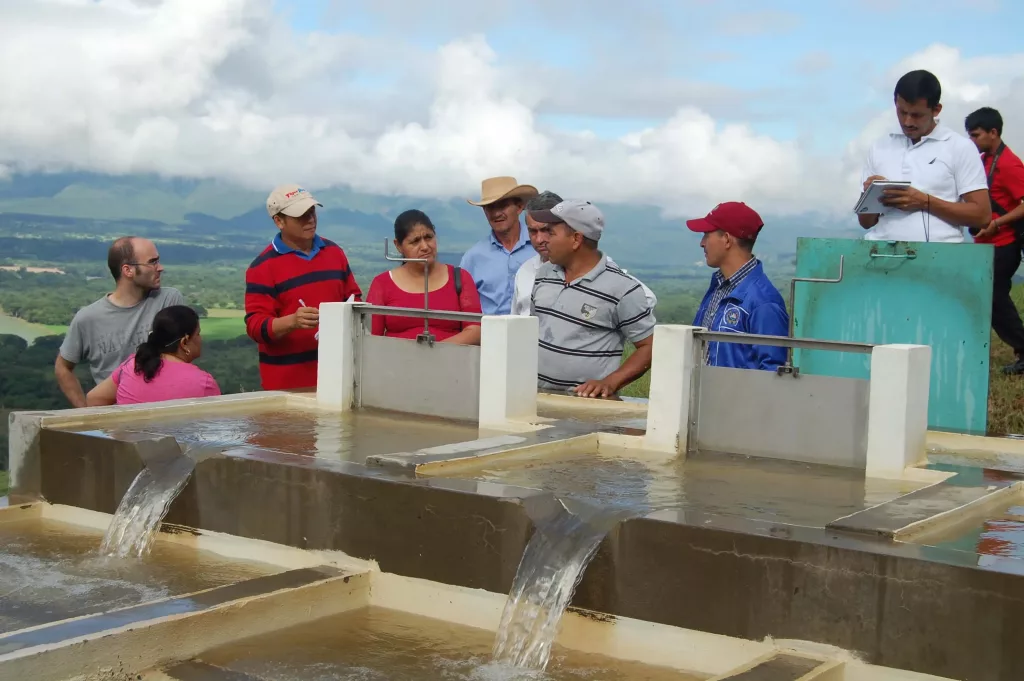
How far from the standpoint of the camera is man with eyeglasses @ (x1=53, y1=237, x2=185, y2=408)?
25.0 feet

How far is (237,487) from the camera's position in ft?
19.4

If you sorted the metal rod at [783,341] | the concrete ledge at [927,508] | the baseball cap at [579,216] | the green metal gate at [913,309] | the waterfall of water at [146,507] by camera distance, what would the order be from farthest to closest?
the green metal gate at [913,309] < the baseball cap at [579,216] < the waterfall of water at [146,507] < the metal rod at [783,341] < the concrete ledge at [927,508]

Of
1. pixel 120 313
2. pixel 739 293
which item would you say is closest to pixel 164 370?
pixel 120 313

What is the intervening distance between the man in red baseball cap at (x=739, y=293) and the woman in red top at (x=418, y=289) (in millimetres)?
1726

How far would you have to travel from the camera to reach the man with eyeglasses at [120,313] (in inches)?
300

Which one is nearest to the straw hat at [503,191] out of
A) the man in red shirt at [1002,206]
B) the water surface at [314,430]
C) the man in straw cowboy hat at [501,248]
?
the man in straw cowboy hat at [501,248]

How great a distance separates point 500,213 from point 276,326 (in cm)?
197

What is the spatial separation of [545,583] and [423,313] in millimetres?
2764

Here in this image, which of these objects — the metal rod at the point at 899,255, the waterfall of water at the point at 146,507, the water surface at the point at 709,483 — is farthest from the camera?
the metal rod at the point at 899,255

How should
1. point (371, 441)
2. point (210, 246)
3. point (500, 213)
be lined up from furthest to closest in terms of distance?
point (210, 246) < point (500, 213) < point (371, 441)

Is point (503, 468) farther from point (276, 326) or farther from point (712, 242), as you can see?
point (276, 326)

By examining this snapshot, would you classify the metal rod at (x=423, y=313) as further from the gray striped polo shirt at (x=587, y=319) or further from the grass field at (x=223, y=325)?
the grass field at (x=223, y=325)

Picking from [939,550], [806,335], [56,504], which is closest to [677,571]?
[939,550]

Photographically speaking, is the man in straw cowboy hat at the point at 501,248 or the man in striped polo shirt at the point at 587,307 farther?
the man in straw cowboy hat at the point at 501,248
